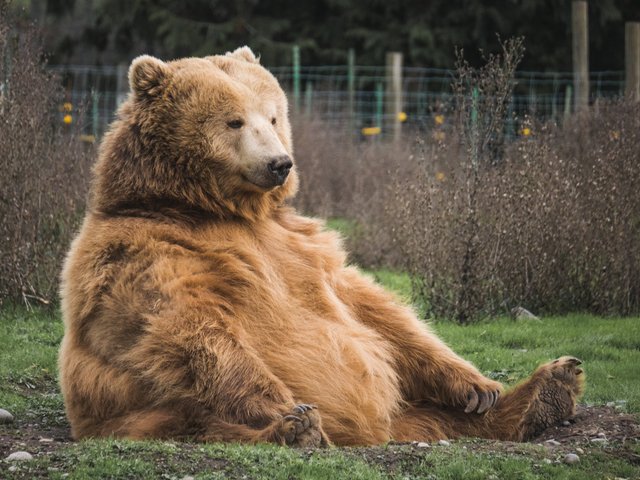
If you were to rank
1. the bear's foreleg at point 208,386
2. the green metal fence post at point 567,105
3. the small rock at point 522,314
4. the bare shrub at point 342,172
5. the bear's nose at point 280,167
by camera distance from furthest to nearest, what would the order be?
the bare shrub at point 342,172
the green metal fence post at point 567,105
the small rock at point 522,314
the bear's nose at point 280,167
the bear's foreleg at point 208,386

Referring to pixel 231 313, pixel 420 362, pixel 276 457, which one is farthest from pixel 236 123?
pixel 276 457

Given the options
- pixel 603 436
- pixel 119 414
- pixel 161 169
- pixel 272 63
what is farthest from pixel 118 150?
pixel 272 63

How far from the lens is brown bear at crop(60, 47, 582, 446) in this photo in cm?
499

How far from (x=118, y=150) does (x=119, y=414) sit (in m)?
1.35

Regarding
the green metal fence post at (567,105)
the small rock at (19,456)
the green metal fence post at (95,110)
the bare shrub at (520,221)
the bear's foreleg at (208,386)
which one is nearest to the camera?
the small rock at (19,456)

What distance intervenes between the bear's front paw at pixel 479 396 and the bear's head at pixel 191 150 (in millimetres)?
1461

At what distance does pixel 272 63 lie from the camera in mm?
23125

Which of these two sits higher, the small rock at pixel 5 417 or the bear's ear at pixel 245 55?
the bear's ear at pixel 245 55

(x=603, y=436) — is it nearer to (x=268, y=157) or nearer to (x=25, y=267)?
(x=268, y=157)

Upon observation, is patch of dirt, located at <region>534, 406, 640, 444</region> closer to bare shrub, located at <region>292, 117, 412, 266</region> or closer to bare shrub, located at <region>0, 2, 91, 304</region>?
bare shrub, located at <region>0, 2, 91, 304</region>

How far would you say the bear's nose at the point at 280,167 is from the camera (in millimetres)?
5367

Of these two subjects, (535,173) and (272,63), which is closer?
(535,173)

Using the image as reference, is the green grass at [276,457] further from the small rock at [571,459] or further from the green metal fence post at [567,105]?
the green metal fence post at [567,105]

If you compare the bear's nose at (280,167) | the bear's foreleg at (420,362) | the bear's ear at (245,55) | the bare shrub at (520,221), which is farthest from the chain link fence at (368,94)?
the bear's nose at (280,167)
